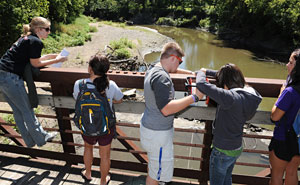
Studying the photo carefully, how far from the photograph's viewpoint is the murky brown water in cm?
1908

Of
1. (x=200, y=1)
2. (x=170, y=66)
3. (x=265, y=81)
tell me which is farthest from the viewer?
(x=200, y=1)

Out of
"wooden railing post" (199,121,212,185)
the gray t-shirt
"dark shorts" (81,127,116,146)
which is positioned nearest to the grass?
"dark shorts" (81,127,116,146)

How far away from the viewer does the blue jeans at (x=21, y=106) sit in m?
2.35

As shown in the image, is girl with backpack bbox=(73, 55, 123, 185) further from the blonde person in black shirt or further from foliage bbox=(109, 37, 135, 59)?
foliage bbox=(109, 37, 135, 59)

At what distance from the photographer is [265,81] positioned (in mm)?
2131

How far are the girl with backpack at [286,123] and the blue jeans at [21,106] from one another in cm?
229

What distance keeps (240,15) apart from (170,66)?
1155 inches

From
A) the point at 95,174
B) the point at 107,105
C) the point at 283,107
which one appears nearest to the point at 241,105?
the point at 283,107

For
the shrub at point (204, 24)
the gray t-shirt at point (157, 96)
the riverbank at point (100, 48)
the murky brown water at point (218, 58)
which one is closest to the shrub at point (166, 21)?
the shrub at point (204, 24)

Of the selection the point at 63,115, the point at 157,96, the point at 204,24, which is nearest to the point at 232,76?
the point at 157,96

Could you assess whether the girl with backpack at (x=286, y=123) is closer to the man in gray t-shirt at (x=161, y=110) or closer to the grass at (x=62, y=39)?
the man in gray t-shirt at (x=161, y=110)

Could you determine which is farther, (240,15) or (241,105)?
(240,15)

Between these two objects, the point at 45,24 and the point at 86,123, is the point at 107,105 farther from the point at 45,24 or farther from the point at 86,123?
the point at 45,24

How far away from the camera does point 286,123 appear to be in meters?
1.93
